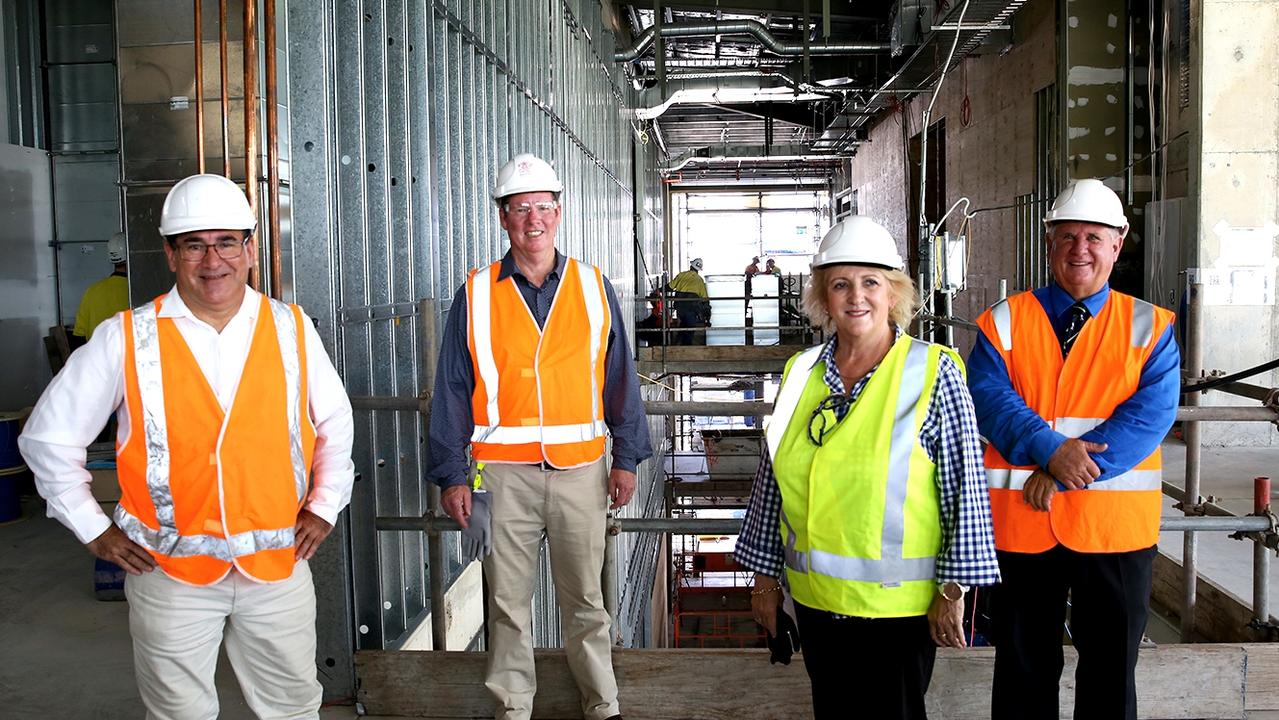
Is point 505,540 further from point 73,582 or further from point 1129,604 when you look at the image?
point 73,582

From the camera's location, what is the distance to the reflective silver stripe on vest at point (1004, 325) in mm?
3373

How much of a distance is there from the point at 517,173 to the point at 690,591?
20.1 metres

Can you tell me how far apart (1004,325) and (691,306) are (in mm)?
15196

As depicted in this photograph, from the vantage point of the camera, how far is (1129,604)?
321 cm

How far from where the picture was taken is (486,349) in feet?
12.2

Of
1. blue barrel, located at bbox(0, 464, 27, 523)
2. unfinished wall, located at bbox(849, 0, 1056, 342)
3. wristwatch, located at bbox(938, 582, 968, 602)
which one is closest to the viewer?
wristwatch, located at bbox(938, 582, 968, 602)

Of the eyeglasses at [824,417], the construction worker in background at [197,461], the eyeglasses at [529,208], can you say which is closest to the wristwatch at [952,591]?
the eyeglasses at [824,417]

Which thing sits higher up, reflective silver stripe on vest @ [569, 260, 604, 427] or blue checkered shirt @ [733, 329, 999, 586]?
reflective silver stripe on vest @ [569, 260, 604, 427]

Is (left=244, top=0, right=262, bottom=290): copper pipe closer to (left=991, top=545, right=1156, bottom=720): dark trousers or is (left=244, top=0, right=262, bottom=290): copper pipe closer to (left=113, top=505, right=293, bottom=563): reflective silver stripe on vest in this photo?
(left=113, top=505, right=293, bottom=563): reflective silver stripe on vest

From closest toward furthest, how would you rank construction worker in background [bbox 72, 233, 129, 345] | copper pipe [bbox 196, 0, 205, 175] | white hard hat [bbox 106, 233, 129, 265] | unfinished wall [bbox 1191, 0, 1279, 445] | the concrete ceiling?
copper pipe [bbox 196, 0, 205, 175] < white hard hat [bbox 106, 233, 129, 265] < construction worker in background [bbox 72, 233, 129, 345] < unfinished wall [bbox 1191, 0, 1279, 445] < the concrete ceiling

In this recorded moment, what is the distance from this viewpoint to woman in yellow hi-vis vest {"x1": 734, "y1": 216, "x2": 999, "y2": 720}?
102 inches

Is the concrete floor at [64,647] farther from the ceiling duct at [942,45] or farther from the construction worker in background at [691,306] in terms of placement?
the construction worker in background at [691,306]

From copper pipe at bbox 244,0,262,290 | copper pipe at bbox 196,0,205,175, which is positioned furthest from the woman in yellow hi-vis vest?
copper pipe at bbox 196,0,205,175

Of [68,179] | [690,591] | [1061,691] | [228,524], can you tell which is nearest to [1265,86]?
[1061,691]
